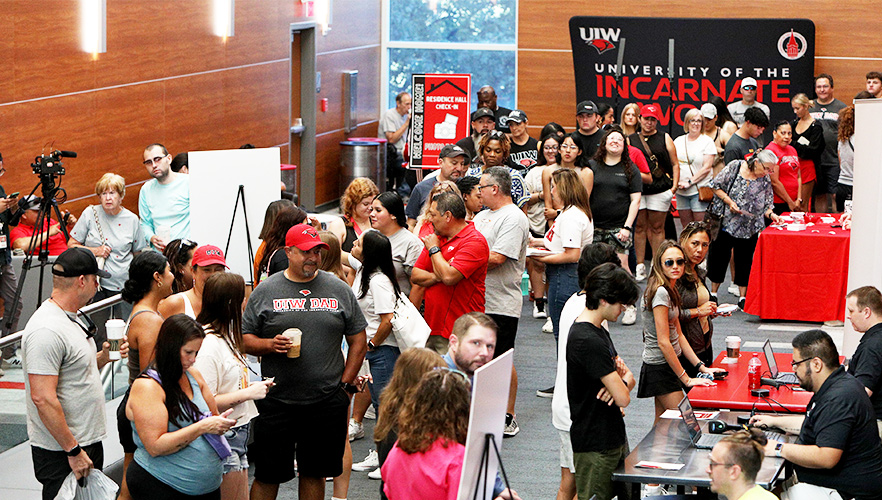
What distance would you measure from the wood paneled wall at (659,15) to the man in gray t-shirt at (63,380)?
1144cm

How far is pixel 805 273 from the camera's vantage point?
29.9ft

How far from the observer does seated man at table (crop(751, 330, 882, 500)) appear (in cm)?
459

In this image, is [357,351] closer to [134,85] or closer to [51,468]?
[51,468]

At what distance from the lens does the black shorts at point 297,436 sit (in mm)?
4914

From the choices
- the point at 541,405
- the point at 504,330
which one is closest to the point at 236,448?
the point at 504,330

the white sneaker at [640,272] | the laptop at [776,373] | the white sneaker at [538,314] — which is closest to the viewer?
the laptop at [776,373]

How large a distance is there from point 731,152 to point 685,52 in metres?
4.87

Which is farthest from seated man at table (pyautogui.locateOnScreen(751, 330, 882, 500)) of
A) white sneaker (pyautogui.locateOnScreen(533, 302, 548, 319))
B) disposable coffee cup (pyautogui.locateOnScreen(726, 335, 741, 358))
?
white sneaker (pyautogui.locateOnScreen(533, 302, 548, 319))

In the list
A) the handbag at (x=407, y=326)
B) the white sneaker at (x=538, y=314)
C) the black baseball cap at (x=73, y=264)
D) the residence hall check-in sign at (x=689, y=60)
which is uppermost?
the residence hall check-in sign at (x=689, y=60)

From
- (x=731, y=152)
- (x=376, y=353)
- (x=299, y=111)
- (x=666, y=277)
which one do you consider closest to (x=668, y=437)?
(x=666, y=277)

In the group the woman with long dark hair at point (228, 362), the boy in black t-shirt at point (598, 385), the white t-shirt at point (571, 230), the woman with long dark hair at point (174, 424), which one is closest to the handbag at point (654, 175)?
the white t-shirt at point (571, 230)

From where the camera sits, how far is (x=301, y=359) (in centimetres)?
486

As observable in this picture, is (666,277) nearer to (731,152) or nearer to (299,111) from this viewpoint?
(731,152)

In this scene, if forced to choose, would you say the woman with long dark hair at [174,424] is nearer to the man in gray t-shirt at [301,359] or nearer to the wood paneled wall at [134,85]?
the man in gray t-shirt at [301,359]
